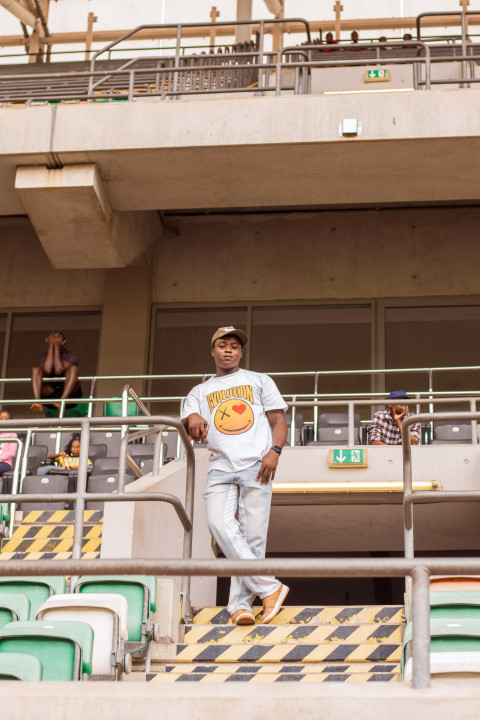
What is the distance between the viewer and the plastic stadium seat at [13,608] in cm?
488

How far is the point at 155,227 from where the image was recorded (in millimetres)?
15133

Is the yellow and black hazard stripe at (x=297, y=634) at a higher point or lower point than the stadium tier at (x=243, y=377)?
lower

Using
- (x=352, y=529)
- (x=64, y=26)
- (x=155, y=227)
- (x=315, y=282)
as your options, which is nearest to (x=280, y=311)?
(x=315, y=282)

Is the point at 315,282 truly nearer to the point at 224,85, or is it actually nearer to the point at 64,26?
the point at 224,85

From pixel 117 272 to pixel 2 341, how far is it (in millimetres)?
1934

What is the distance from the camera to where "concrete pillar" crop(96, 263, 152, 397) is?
48.5ft

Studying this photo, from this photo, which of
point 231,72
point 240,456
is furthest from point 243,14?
point 240,456

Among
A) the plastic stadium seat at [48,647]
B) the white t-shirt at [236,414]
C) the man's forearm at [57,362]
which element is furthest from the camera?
the man's forearm at [57,362]

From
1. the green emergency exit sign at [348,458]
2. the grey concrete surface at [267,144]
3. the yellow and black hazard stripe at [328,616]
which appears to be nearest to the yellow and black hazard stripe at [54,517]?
the yellow and black hazard stripe at [328,616]

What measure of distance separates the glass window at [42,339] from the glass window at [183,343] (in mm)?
923

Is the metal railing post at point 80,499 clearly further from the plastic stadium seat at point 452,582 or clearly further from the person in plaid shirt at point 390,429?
the person in plaid shirt at point 390,429

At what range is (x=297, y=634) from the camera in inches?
212

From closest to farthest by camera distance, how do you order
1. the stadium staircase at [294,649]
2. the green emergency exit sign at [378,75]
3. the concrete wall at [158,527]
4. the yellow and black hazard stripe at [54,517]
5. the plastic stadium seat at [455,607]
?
the plastic stadium seat at [455,607] < the stadium staircase at [294,649] < the concrete wall at [158,527] < the yellow and black hazard stripe at [54,517] < the green emergency exit sign at [378,75]

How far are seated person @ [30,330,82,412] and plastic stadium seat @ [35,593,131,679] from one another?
784cm
